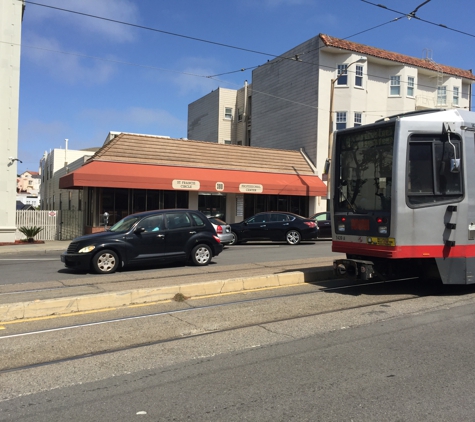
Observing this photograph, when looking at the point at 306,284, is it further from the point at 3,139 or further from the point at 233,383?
the point at 3,139

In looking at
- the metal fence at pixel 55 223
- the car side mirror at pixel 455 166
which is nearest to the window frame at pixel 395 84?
the metal fence at pixel 55 223

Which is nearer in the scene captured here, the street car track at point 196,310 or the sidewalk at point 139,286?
the street car track at point 196,310

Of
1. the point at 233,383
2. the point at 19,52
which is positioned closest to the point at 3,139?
the point at 19,52

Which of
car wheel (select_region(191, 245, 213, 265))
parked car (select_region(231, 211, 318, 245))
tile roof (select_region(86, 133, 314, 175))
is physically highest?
tile roof (select_region(86, 133, 314, 175))

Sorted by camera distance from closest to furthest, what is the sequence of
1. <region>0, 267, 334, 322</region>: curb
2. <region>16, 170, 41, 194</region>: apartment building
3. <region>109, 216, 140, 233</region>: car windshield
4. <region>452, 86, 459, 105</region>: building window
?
<region>0, 267, 334, 322</region>: curb
<region>109, 216, 140, 233</region>: car windshield
<region>452, 86, 459, 105</region>: building window
<region>16, 170, 41, 194</region>: apartment building

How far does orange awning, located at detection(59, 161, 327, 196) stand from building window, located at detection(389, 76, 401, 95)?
8530 mm

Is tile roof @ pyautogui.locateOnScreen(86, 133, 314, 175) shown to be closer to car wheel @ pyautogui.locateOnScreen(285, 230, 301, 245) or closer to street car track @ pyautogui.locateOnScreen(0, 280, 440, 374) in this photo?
A: car wheel @ pyautogui.locateOnScreen(285, 230, 301, 245)

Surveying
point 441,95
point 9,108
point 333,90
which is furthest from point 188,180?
point 441,95

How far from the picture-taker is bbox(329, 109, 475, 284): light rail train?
7.60m

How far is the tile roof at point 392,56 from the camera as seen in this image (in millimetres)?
27688

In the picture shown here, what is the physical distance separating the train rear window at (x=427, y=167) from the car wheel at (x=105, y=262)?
722 cm

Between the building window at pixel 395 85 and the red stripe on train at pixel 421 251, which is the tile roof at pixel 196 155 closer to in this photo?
the building window at pixel 395 85

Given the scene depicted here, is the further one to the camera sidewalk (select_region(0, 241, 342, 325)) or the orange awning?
the orange awning

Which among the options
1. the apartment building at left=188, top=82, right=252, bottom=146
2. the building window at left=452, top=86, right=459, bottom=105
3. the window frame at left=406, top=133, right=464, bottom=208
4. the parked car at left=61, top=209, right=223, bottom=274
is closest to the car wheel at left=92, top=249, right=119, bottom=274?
the parked car at left=61, top=209, right=223, bottom=274
